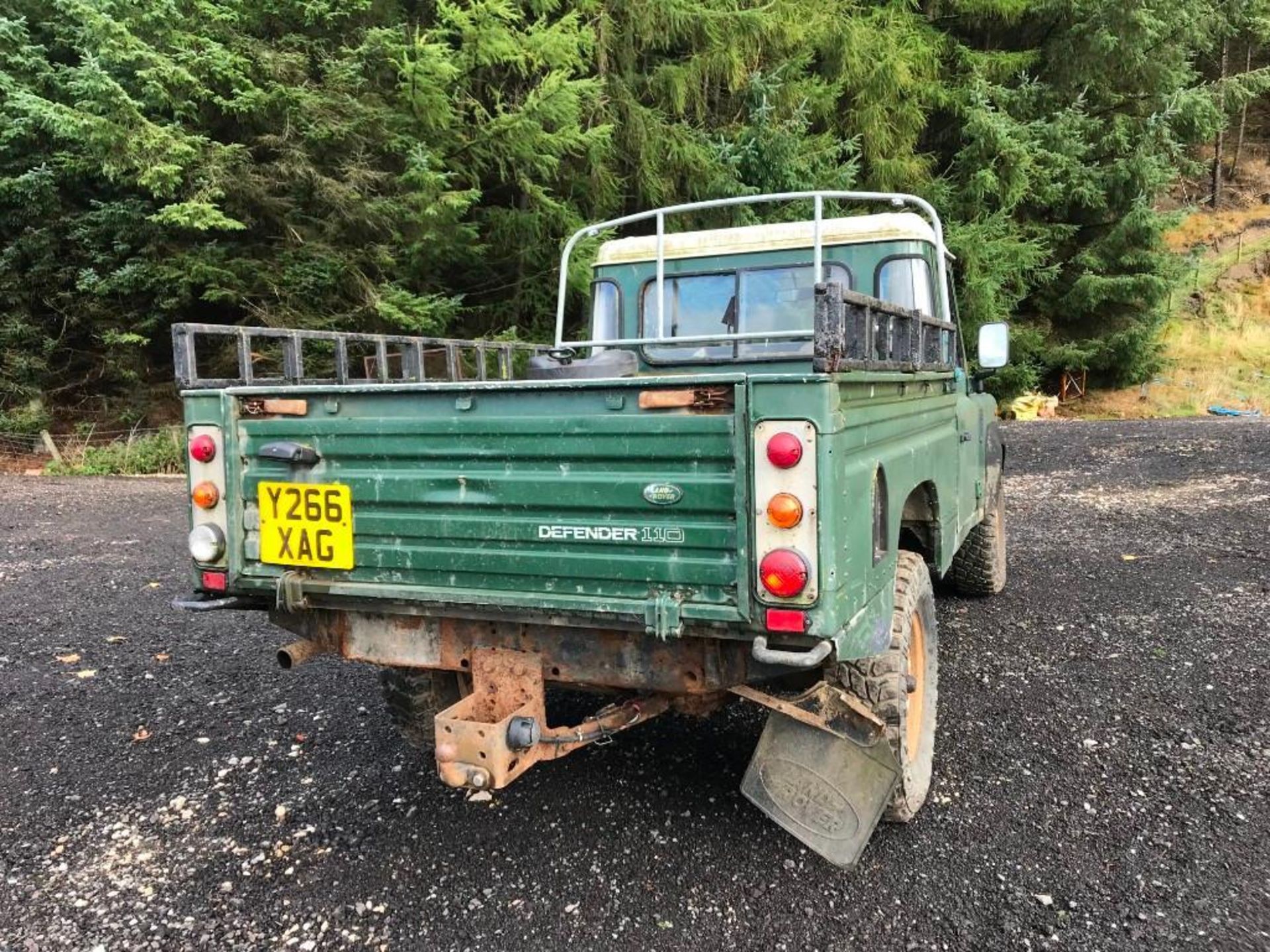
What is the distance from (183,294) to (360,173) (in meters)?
3.13

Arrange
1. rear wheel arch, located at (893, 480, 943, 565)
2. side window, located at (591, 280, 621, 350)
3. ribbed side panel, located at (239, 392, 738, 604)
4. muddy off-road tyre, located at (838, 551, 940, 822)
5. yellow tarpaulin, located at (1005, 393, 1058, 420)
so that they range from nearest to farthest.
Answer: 1. ribbed side panel, located at (239, 392, 738, 604)
2. muddy off-road tyre, located at (838, 551, 940, 822)
3. rear wheel arch, located at (893, 480, 943, 565)
4. side window, located at (591, 280, 621, 350)
5. yellow tarpaulin, located at (1005, 393, 1058, 420)

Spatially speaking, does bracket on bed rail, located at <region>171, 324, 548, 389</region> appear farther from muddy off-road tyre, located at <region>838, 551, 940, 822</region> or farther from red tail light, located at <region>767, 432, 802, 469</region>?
muddy off-road tyre, located at <region>838, 551, 940, 822</region>

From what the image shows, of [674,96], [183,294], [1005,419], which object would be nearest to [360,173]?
[183,294]

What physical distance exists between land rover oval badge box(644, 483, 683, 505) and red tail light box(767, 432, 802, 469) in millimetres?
266

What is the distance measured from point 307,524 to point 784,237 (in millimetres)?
2627

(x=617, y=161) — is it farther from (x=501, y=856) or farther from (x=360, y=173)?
(x=501, y=856)

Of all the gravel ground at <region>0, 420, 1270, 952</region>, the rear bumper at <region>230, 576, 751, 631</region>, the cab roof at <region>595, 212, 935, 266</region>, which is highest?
the cab roof at <region>595, 212, 935, 266</region>

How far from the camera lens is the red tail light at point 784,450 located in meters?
2.21

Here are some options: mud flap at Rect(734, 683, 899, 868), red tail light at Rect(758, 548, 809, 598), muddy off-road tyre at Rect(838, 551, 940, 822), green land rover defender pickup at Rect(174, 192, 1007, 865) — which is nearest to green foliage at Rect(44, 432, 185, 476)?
green land rover defender pickup at Rect(174, 192, 1007, 865)

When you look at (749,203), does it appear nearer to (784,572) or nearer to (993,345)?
(993,345)

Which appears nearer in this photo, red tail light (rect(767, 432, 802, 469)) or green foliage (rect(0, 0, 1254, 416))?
red tail light (rect(767, 432, 802, 469))

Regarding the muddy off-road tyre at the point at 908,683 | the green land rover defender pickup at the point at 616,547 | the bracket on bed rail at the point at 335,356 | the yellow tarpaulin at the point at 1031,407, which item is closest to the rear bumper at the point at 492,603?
the green land rover defender pickup at the point at 616,547

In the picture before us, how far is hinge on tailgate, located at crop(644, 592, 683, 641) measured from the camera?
2363mm

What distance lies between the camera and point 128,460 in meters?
13.0
